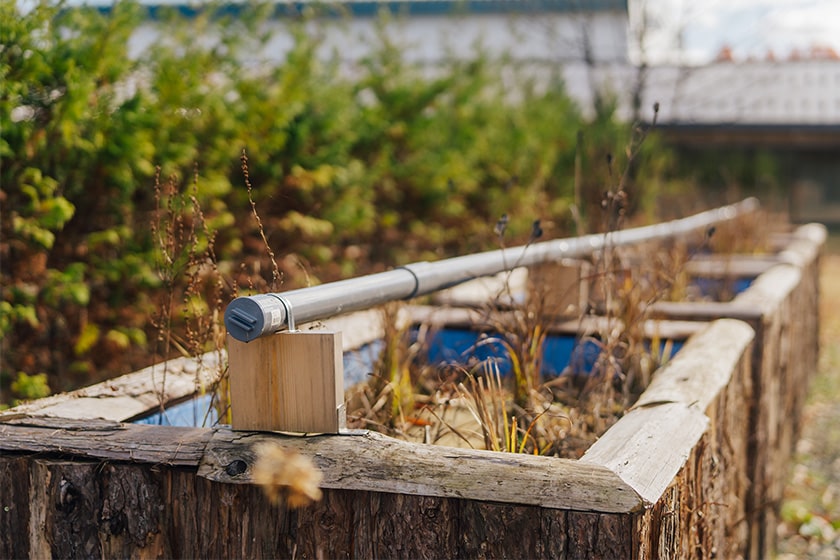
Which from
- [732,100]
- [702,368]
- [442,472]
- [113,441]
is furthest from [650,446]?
[732,100]

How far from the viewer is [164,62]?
4.18m

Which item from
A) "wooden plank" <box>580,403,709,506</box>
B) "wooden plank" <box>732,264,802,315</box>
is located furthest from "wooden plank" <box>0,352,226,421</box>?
Answer: "wooden plank" <box>732,264,802,315</box>

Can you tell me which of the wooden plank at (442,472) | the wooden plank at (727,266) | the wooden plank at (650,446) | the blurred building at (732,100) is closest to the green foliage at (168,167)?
the wooden plank at (442,472)

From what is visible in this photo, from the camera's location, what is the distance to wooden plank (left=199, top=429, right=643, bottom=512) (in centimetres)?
172

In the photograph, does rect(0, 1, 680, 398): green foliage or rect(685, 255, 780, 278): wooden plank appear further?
rect(685, 255, 780, 278): wooden plank

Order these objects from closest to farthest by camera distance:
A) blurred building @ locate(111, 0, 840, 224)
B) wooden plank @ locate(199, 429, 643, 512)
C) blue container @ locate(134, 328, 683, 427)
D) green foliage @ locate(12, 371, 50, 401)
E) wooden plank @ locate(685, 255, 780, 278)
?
wooden plank @ locate(199, 429, 643, 512), blue container @ locate(134, 328, 683, 427), green foliage @ locate(12, 371, 50, 401), wooden plank @ locate(685, 255, 780, 278), blurred building @ locate(111, 0, 840, 224)

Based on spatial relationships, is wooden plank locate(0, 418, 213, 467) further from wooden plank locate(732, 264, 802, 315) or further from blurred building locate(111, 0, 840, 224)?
blurred building locate(111, 0, 840, 224)

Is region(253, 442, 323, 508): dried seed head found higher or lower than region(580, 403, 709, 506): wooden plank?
higher

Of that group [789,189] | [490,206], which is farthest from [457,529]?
[789,189]

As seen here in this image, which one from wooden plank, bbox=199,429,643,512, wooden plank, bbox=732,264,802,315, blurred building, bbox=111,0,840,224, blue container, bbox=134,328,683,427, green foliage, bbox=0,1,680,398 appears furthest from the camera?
blurred building, bbox=111,0,840,224

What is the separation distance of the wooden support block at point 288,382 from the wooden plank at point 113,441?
112mm

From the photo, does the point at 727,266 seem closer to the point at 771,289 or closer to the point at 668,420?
the point at 771,289

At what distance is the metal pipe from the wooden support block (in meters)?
0.06

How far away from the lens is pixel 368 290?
2.30 m
